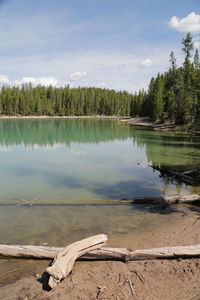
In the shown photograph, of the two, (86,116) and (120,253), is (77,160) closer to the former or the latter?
(120,253)

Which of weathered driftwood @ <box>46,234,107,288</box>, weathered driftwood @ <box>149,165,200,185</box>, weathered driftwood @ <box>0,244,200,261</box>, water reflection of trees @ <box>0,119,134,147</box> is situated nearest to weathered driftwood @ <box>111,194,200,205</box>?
weathered driftwood @ <box>149,165,200,185</box>

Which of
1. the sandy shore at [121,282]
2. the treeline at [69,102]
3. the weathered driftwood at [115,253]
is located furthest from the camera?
the treeline at [69,102]

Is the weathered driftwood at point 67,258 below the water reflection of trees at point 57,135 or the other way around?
below

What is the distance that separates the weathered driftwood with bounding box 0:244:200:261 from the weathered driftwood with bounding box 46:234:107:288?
177 mm

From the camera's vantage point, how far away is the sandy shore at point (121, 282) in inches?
206

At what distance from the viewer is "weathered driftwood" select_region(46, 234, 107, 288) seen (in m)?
5.57

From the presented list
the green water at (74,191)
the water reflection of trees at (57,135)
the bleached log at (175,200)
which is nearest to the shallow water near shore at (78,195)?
the green water at (74,191)

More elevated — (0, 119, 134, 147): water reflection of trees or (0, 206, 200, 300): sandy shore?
(0, 119, 134, 147): water reflection of trees

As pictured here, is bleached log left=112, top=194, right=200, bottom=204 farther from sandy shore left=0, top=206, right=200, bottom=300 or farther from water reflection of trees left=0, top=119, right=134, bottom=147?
water reflection of trees left=0, top=119, right=134, bottom=147

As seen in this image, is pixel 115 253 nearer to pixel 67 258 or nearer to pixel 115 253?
pixel 115 253

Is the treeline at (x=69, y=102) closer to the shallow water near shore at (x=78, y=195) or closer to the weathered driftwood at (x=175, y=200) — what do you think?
the shallow water near shore at (x=78, y=195)

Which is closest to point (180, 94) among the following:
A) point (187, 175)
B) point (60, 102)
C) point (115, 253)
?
point (187, 175)

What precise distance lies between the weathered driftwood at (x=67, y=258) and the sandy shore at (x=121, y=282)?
0.69 feet

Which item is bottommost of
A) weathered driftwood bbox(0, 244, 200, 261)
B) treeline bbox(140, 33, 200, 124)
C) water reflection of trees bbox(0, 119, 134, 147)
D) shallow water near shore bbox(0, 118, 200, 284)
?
shallow water near shore bbox(0, 118, 200, 284)
